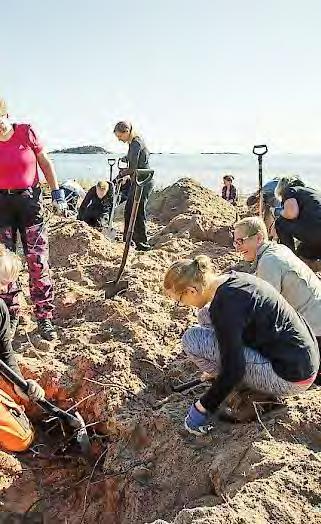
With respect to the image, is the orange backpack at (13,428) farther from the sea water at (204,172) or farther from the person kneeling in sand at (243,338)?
the sea water at (204,172)

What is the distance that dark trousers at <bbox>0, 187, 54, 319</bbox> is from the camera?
420cm

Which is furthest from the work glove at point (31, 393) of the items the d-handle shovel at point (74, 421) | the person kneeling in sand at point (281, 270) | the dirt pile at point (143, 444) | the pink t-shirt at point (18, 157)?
the pink t-shirt at point (18, 157)

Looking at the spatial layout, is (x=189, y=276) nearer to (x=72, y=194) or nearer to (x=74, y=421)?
(x=74, y=421)

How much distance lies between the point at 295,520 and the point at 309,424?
0.75 meters

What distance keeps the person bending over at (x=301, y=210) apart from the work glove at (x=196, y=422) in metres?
2.35

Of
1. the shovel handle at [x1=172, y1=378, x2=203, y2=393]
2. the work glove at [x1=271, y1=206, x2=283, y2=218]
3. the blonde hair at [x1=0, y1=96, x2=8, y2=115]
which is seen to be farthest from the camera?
the work glove at [x1=271, y1=206, x2=283, y2=218]

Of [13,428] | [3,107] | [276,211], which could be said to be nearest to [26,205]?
[3,107]

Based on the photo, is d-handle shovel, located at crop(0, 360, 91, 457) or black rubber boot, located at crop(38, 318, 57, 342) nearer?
d-handle shovel, located at crop(0, 360, 91, 457)

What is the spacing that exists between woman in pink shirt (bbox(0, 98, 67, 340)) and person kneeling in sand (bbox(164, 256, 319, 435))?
158cm

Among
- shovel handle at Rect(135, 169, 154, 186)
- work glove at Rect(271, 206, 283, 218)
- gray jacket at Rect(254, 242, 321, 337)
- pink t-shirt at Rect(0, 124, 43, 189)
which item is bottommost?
work glove at Rect(271, 206, 283, 218)

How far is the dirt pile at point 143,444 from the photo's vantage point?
248 cm

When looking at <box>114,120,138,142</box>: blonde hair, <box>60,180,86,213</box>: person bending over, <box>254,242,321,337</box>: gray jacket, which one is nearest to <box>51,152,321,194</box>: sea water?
<box>60,180,86,213</box>: person bending over

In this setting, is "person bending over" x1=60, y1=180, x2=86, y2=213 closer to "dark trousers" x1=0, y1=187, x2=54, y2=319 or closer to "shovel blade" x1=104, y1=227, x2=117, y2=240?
"shovel blade" x1=104, y1=227, x2=117, y2=240

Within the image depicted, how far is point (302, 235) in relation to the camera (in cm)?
509
